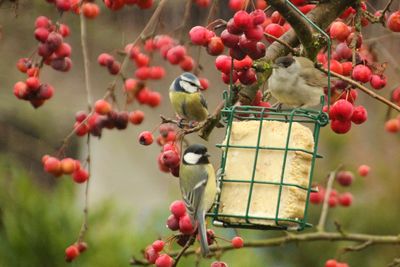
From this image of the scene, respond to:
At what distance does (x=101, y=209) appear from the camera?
586cm

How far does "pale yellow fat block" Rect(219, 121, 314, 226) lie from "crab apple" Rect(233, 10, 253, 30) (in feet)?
1.62

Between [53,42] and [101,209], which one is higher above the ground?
[53,42]

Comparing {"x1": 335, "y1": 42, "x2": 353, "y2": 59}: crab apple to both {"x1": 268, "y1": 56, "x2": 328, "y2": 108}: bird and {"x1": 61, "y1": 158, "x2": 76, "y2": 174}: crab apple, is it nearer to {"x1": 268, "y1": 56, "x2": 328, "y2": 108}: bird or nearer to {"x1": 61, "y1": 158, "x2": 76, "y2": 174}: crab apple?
{"x1": 268, "y1": 56, "x2": 328, "y2": 108}: bird

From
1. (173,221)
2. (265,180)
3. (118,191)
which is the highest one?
(265,180)

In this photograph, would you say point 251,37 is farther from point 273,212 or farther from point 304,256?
point 304,256

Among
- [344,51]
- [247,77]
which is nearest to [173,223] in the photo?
[247,77]

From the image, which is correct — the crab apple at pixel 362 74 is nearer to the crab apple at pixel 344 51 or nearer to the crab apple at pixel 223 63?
the crab apple at pixel 344 51

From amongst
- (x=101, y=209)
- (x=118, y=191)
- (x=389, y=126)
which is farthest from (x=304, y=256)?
Answer: (x=118, y=191)

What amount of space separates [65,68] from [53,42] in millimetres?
245

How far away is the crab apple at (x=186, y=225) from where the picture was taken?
329 cm

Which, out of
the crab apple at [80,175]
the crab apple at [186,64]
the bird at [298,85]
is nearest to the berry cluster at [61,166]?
the crab apple at [80,175]

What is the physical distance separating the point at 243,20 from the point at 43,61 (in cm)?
140

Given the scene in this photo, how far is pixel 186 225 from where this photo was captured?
3293 mm

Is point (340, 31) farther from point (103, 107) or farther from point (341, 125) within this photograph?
point (103, 107)
